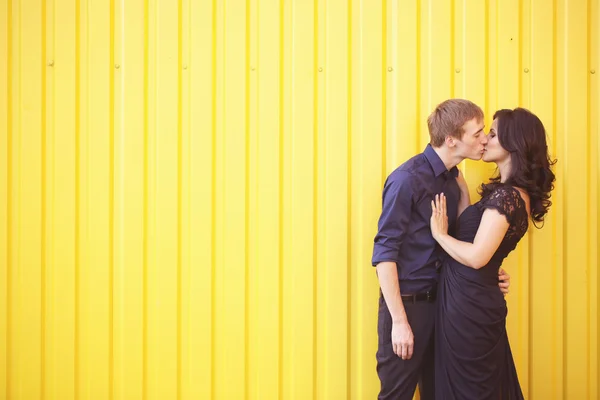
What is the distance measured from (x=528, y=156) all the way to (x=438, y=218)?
504 mm

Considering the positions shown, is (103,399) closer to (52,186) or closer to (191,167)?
(52,186)

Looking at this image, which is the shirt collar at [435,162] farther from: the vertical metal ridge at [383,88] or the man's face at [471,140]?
the vertical metal ridge at [383,88]

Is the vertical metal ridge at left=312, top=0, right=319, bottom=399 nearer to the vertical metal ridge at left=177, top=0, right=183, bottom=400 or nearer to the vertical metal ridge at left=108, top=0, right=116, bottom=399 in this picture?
the vertical metal ridge at left=177, top=0, right=183, bottom=400

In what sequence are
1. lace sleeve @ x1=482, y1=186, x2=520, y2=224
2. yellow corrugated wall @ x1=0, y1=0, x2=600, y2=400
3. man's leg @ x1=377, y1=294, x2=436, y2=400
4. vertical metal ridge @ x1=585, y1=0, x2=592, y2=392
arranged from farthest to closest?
1. vertical metal ridge @ x1=585, y1=0, x2=592, y2=392
2. yellow corrugated wall @ x1=0, y1=0, x2=600, y2=400
3. man's leg @ x1=377, y1=294, x2=436, y2=400
4. lace sleeve @ x1=482, y1=186, x2=520, y2=224

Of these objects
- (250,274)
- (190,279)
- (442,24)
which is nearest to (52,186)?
(190,279)

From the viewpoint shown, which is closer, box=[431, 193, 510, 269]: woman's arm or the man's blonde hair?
box=[431, 193, 510, 269]: woman's arm

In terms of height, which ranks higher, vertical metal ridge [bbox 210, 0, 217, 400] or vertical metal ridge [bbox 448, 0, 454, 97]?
vertical metal ridge [bbox 448, 0, 454, 97]

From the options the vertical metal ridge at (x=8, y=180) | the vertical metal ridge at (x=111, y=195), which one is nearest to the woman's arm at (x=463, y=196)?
the vertical metal ridge at (x=111, y=195)

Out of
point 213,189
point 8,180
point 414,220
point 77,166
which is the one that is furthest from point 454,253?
point 8,180

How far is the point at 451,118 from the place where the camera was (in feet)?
7.11

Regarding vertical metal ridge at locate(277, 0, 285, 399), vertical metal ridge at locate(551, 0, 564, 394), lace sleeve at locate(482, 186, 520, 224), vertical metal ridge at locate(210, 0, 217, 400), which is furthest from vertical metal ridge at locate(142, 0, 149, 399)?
vertical metal ridge at locate(551, 0, 564, 394)

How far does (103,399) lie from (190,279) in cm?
79

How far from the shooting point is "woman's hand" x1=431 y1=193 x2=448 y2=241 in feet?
7.01

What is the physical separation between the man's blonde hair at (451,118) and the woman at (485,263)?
0.18m
